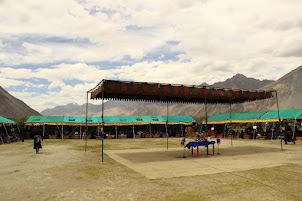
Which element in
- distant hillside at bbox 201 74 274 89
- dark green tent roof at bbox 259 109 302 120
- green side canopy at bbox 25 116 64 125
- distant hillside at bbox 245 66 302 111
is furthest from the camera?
distant hillside at bbox 201 74 274 89

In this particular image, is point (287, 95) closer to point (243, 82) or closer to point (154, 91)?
point (243, 82)

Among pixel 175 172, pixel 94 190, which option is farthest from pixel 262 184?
pixel 94 190

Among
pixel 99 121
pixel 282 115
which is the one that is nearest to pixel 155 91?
pixel 282 115

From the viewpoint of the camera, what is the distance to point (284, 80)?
128 m

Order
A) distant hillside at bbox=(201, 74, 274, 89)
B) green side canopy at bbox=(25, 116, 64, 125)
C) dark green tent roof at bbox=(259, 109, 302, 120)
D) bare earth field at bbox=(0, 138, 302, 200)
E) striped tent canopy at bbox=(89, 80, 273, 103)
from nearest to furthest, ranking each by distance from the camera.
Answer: bare earth field at bbox=(0, 138, 302, 200), striped tent canopy at bbox=(89, 80, 273, 103), dark green tent roof at bbox=(259, 109, 302, 120), green side canopy at bbox=(25, 116, 64, 125), distant hillside at bbox=(201, 74, 274, 89)

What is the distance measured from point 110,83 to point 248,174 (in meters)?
8.11

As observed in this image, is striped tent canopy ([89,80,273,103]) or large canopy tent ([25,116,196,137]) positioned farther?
large canopy tent ([25,116,196,137])

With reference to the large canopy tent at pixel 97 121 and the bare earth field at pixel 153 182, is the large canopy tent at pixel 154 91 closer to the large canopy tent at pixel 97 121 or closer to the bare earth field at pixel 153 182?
the bare earth field at pixel 153 182

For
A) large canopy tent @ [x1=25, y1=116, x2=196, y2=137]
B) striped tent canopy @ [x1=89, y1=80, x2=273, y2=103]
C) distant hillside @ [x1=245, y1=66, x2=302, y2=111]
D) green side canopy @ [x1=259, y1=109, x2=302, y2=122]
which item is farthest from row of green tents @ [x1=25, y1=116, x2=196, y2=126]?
distant hillside @ [x1=245, y1=66, x2=302, y2=111]

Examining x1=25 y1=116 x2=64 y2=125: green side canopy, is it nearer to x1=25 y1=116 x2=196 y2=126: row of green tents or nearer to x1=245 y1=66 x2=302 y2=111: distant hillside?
x1=25 y1=116 x2=196 y2=126: row of green tents

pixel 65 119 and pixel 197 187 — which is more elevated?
pixel 65 119

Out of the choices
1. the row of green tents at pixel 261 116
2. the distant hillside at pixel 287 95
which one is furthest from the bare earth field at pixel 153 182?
the distant hillside at pixel 287 95

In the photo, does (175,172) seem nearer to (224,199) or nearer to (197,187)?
(197,187)

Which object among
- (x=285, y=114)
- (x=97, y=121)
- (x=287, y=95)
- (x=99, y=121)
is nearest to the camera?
(x=285, y=114)
